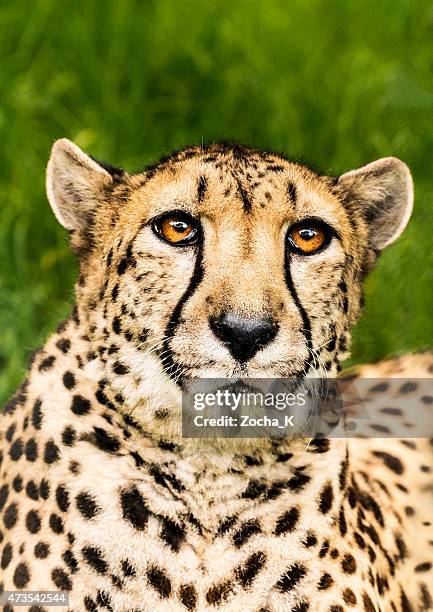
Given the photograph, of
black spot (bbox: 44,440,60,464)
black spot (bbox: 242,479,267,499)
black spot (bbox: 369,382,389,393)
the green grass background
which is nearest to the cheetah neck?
black spot (bbox: 242,479,267,499)

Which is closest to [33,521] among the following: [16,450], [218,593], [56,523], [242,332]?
[56,523]

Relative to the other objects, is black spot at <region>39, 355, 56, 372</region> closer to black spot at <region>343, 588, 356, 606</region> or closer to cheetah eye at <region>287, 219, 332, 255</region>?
cheetah eye at <region>287, 219, 332, 255</region>

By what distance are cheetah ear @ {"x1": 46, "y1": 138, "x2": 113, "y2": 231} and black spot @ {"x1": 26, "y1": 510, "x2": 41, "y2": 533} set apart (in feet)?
1.98

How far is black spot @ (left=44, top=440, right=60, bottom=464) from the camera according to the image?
2.24m

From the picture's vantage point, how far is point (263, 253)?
81.9 inches

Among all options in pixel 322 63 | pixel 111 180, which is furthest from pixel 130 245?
pixel 322 63

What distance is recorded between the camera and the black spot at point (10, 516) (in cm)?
226

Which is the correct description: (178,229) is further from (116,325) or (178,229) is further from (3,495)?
(3,495)

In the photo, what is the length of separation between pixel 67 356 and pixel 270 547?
568mm

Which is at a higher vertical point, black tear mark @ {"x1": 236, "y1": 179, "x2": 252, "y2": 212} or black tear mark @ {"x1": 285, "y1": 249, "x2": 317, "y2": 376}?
black tear mark @ {"x1": 236, "y1": 179, "x2": 252, "y2": 212}

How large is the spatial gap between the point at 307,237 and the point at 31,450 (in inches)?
28.1

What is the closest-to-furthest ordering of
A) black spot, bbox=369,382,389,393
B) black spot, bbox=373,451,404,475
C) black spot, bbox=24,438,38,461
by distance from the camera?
black spot, bbox=24,438,38,461, black spot, bbox=373,451,404,475, black spot, bbox=369,382,389,393

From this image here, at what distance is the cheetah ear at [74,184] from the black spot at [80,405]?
378 millimetres

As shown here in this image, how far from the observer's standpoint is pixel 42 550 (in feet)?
7.19
